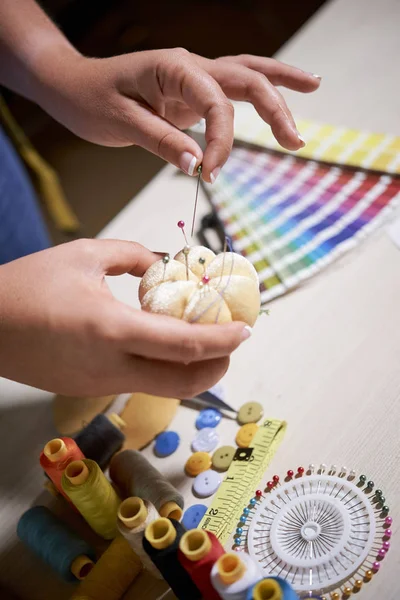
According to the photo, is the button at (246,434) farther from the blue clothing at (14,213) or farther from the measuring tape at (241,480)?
the blue clothing at (14,213)

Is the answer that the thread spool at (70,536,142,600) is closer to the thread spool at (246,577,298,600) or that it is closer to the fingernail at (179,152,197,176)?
the thread spool at (246,577,298,600)

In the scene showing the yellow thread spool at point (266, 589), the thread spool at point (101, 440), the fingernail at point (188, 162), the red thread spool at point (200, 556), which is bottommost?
the thread spool at point (101, 440)

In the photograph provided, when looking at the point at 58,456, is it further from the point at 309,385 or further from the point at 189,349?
the point at 309,385

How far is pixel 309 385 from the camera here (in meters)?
0.96

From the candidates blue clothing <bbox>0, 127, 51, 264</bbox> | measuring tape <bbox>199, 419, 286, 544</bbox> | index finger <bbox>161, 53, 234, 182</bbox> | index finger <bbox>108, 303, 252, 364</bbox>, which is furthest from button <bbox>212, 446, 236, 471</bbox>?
blue clothing <bbox>0, 127, 51, 264</bbox>

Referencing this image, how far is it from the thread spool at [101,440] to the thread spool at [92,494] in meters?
0.09

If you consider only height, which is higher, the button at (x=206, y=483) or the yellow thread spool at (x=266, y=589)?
the yellow thread spool at (x=266, y=589)

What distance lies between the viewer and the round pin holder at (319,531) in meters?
0.74

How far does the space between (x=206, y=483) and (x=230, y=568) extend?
0.22 metres

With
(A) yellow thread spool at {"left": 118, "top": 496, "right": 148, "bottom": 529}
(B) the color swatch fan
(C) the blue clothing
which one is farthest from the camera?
(C) the blue clothing

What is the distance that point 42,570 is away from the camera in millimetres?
886

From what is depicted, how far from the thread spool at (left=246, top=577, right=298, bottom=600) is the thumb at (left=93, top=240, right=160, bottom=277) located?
402 millimetres

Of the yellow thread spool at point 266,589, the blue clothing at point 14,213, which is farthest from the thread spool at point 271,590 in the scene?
the blue clothing at point 14,213

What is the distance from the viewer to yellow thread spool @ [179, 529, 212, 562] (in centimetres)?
68
